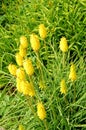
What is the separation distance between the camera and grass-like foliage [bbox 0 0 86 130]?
2427mm

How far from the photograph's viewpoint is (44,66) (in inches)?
117

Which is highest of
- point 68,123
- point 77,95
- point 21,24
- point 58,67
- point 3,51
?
point 21,24

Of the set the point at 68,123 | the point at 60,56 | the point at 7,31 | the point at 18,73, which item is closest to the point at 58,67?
the point at 60,56

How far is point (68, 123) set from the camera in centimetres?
251

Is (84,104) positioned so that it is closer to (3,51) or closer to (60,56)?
(60,56)

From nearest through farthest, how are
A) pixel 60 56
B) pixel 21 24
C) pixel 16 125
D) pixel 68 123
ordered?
pixel 68 123 < pixel 16 125 < pixel 60 56 < pixel 21 24

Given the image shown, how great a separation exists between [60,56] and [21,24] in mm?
837

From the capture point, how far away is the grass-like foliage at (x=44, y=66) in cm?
243

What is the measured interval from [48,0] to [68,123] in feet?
5.19

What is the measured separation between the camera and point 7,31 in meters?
3.74

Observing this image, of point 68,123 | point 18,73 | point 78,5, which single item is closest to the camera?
point 18,73

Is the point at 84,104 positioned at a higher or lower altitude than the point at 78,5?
lower

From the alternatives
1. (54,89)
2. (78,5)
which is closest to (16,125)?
(54,89)

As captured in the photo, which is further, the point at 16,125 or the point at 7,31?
the point at 7,31
